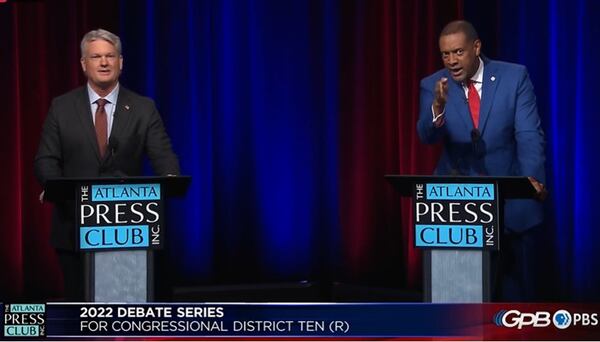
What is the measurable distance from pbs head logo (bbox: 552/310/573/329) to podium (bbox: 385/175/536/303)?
311mm

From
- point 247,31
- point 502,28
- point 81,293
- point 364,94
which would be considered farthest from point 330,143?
point 81,293

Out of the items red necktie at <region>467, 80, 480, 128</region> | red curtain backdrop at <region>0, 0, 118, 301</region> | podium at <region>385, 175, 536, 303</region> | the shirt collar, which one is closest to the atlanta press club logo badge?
the shirt collar

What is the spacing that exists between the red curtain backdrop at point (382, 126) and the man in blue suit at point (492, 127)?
137cm

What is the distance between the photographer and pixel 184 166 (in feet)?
21.9

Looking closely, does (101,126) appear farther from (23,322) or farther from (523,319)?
(523,319)

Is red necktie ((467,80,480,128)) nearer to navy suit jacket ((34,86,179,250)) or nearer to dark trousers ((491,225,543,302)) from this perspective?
dark trousers ((491,225,543,302))

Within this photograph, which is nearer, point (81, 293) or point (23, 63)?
point (81, 293)

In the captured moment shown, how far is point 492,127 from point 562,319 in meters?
1.06

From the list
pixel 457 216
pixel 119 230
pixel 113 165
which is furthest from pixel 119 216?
pixel 457 216

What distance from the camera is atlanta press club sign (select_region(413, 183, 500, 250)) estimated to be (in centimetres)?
432

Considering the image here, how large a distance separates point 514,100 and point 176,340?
5.70 feet

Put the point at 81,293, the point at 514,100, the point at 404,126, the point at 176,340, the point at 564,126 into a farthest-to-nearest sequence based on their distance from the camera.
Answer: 1. the point at 404,126
2. the point at 564,126
3. the point at 514,100
4. the point at 81,293
5. the point at 176,340

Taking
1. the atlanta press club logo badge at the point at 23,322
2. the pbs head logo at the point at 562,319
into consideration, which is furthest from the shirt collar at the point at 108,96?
the pbs head logo at the point at 562,319

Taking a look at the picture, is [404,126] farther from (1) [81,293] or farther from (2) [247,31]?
(1) [81,293]
